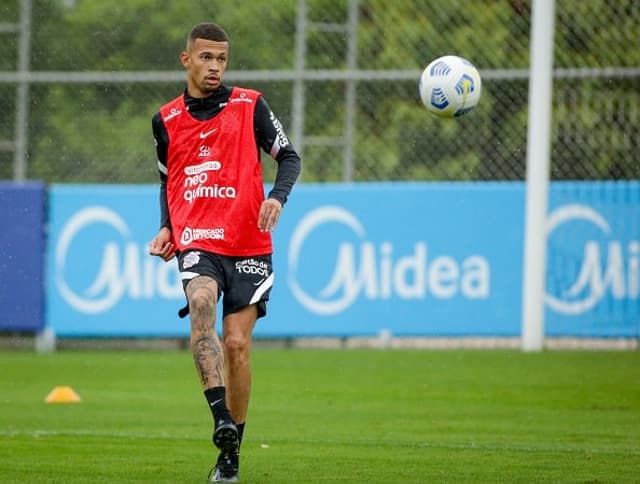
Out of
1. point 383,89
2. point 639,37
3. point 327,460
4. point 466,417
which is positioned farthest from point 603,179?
point 327,460

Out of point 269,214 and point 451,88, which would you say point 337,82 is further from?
point 269,214

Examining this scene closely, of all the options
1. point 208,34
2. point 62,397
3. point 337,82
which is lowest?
point 62,397

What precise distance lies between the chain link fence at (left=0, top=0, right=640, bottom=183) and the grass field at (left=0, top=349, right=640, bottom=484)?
2.46 m

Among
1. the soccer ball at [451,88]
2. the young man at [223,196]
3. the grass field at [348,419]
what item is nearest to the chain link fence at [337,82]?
the grass field at [348,419]

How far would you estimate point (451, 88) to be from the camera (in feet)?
30.3

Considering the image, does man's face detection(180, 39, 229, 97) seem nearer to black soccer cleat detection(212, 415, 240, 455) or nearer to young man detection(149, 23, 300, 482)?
young man detection(149, 23, 300, 482)

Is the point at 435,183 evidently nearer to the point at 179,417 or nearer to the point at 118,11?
the point at 118,11

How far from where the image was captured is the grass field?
25.1 ft

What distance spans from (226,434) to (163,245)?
1194mm

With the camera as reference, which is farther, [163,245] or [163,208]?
[163,208]

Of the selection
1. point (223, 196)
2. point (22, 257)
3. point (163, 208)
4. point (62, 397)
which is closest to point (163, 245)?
point (163, 208)

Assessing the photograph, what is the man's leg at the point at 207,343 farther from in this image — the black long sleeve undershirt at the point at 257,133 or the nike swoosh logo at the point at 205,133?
the nike swoosh logo at the point at 205,133

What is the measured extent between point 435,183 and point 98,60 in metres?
4.96

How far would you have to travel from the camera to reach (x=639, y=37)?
16.0 metres
